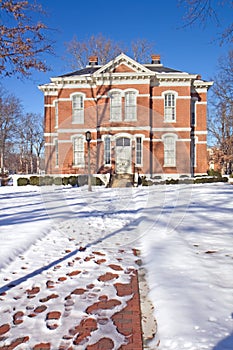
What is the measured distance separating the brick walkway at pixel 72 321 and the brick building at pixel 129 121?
746 inches

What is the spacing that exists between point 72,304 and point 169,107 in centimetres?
2203

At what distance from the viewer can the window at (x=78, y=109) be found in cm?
2359

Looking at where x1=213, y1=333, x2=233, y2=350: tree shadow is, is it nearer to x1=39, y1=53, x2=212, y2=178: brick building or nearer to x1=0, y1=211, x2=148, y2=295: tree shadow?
x1=0, y1=211, x2=148, y2=295: tree shadow

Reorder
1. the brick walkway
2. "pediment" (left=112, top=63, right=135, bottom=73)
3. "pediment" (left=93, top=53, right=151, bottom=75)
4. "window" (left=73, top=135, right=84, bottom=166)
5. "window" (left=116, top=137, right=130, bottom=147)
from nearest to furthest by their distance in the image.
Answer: the brick walkway, "pediment" (left=93, top=53, right=151, bottom=75), "pediment" (left=112, top=63, right=135, bottom=73), "window" (left=116, top=137, right=130, bottom=147), "window" (left=73, top=135, right=84, bottom=166)

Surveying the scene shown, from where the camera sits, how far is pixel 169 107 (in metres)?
23.3

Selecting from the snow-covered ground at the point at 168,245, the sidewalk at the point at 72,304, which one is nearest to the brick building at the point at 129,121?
the snow-covered ground at the point at 168,245

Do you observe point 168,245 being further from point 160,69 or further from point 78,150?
point 160,69

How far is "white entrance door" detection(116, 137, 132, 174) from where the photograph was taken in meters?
22.3

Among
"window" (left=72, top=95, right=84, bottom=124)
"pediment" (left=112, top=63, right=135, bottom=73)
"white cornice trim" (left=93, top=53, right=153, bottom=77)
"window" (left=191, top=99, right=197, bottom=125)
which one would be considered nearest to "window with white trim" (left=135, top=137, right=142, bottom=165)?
"window" (left=72, top=95, right=84, bottom=124)

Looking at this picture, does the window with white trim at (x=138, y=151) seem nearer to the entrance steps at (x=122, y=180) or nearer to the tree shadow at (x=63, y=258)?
the entrance steps at (x=122, y=180)

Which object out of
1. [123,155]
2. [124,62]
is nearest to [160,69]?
[124,62]

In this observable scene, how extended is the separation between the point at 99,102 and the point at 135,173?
638cm

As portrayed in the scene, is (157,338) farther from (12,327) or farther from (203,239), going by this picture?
(203,239)

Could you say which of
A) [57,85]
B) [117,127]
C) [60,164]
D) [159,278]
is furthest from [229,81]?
[159,278]
